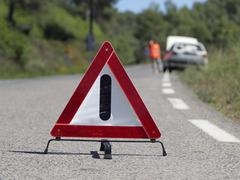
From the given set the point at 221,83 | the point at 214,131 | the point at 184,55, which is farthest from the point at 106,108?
the point at 184,55

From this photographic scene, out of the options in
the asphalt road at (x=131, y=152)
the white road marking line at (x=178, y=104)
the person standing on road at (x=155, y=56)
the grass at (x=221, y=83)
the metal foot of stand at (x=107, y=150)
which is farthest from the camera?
the person standing on road at (x=155, y=56)

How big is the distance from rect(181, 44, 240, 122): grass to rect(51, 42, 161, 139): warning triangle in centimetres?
432

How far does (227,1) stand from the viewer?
1086 inches

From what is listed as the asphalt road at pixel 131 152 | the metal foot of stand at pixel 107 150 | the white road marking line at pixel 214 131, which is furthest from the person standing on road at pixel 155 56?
the metal foot of stand at pixel 107 150

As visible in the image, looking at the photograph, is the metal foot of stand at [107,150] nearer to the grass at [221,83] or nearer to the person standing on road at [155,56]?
the grass at [221,83]

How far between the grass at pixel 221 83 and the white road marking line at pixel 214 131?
1081 mm

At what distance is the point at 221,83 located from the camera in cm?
1673

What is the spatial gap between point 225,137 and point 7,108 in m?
4.55

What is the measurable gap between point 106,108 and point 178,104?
6.29 m

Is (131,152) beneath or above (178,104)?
above

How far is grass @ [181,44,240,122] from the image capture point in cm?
1324

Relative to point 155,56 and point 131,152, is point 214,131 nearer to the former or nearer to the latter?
point 131,152

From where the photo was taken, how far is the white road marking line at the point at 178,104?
12916 millimetres

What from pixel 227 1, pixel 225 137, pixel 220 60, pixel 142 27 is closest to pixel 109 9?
pixel 142 27
